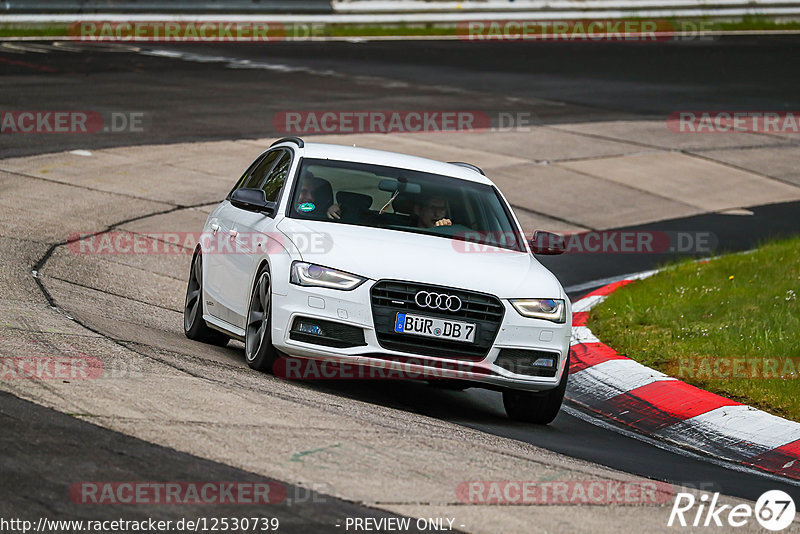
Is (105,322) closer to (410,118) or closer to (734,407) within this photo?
(734,407)

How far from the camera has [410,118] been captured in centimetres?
2306

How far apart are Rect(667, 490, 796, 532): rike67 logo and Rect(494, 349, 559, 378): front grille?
1859 millimetres

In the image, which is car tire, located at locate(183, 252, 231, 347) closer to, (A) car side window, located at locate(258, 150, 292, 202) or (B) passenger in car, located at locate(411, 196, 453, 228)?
(A) car side window, located at locate(258, 150, 292, 202)

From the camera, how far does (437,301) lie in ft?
26.3

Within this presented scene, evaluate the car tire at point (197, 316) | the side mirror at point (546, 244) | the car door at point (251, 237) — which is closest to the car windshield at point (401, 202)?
the side mirror at point (546, 244)

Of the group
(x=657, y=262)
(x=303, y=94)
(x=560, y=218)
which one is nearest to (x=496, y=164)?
(x=560, y=218)

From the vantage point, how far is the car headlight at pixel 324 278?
800 centimetres

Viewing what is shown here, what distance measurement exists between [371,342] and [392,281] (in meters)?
0.39

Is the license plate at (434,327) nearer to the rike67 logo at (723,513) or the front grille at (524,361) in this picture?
the front grille at (524,361)

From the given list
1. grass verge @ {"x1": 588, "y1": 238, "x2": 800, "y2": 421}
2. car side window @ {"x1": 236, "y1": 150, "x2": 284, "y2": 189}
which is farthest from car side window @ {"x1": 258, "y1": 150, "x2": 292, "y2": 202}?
grass verge @ {"x1": 588, "y1": 238, "x2": 800, "y2": 421}

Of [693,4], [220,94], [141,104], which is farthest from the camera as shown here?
[693,4]

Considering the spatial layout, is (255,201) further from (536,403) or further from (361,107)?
(361,107)

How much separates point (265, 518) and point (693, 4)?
37.7 meters

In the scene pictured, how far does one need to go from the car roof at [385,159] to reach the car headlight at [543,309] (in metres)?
1.61
